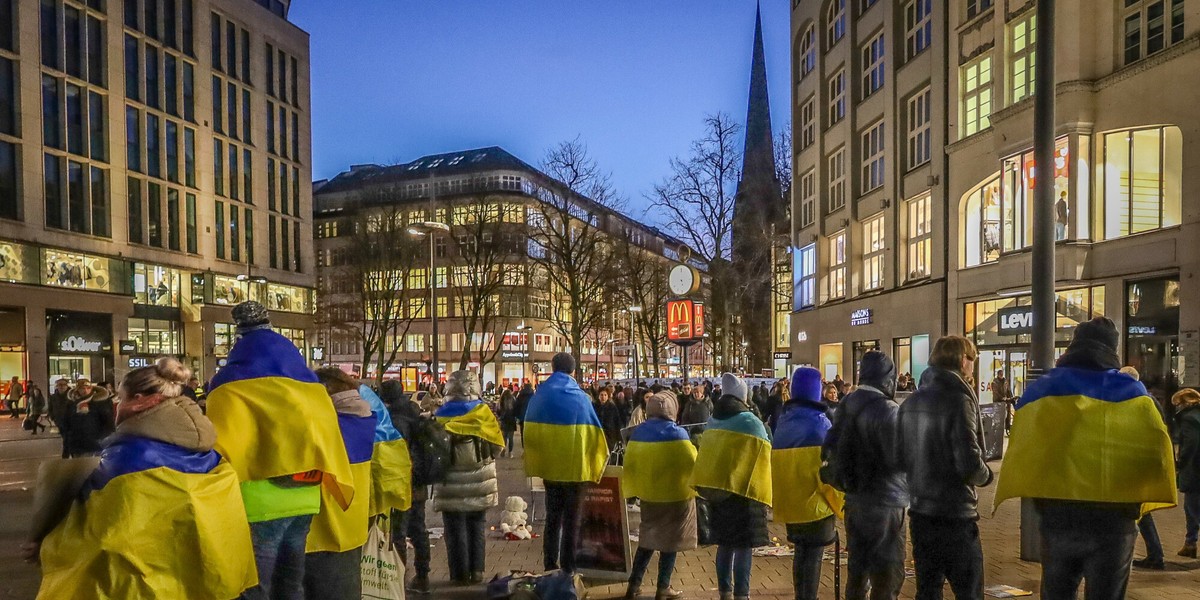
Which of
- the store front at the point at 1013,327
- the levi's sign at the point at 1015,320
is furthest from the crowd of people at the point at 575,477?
the levi's sign at the point at 1015,320

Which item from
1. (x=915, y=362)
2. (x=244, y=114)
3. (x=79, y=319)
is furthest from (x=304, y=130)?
(x=915, y=362)

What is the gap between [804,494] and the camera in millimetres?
5789

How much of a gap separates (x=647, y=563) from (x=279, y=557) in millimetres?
3204

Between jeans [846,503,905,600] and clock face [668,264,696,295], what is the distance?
346 inches

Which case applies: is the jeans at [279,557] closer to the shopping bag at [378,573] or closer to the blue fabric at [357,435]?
the blue fabric at [357,435]

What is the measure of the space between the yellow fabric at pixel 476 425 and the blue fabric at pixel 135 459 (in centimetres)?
372

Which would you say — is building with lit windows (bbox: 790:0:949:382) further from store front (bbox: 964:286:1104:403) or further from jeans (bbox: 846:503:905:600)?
jeans (bbox: 846:503:905:600)

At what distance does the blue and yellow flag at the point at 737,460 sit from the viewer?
5.98 metres

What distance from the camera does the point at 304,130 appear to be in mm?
57375

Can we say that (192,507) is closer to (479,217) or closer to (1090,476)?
(1090,476)

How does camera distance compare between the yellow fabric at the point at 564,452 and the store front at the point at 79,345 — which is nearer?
the yellow fabric at the point at 564,452

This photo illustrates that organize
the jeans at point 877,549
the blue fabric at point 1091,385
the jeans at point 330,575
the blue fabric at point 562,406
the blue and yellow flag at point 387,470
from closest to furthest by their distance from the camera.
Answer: the blue fabric at point 1091,385 → the jeans at point 330,575 → the jeans at point 877,549 → the blue and yellow flag at point 387,470 → the blue fabric at point 562,406

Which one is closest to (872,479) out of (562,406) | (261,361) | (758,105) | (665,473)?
(665,473)

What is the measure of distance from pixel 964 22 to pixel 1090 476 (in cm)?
2546
